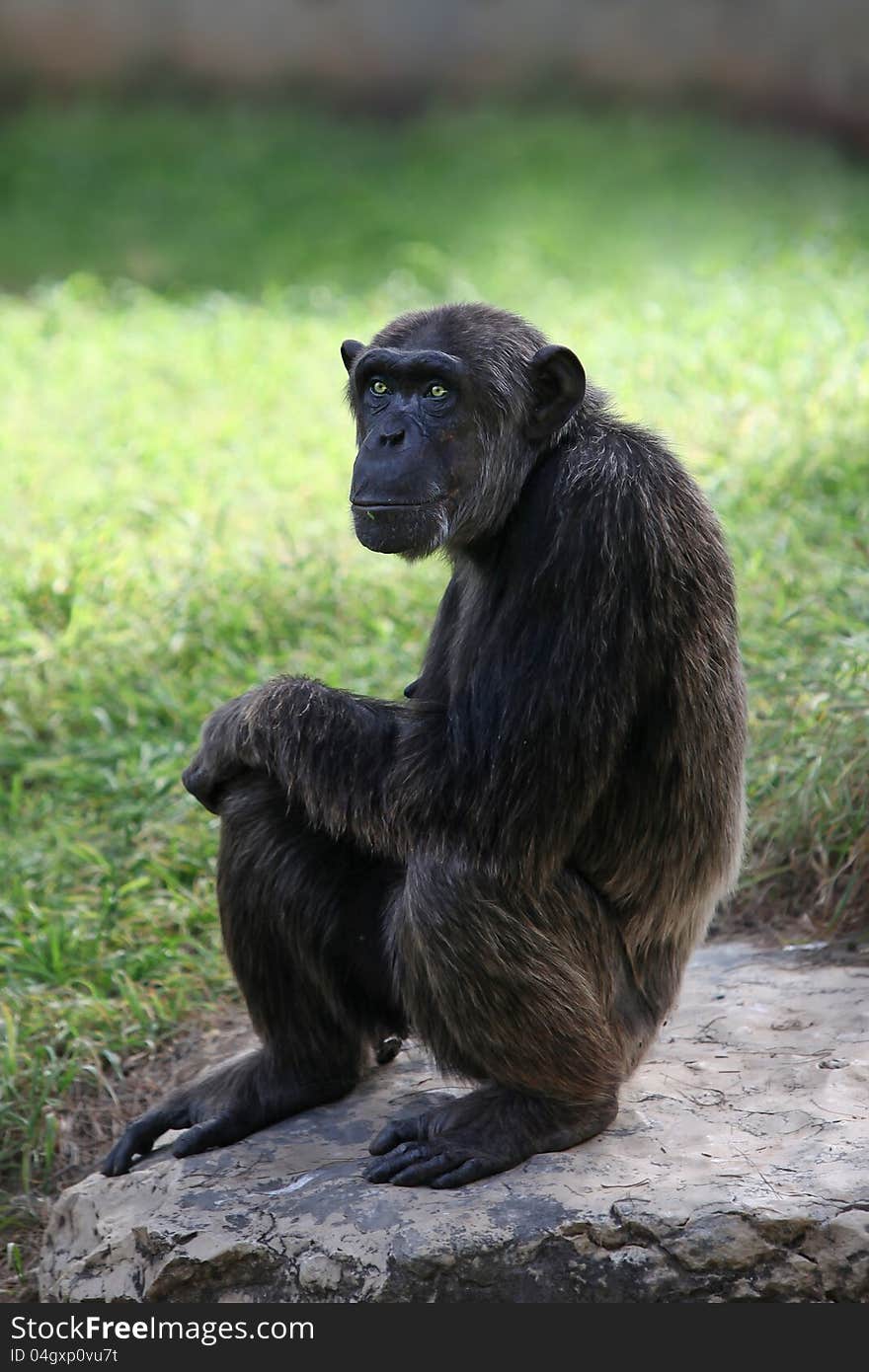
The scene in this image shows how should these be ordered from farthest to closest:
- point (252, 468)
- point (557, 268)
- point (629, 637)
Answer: point (557, 268) → point (252, 468) → point (629, 637)

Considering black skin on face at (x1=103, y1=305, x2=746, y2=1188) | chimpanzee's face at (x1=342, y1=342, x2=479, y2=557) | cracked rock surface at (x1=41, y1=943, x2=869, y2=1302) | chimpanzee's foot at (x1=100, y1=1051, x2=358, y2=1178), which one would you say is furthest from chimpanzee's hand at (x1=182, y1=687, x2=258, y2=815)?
cracked rock surface at (x1=41, y1=943, x2=869, y2=1302)

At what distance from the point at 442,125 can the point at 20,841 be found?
12.3 metres

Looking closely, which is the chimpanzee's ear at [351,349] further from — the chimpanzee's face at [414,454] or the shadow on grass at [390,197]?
the shadow on grass at [390,197]

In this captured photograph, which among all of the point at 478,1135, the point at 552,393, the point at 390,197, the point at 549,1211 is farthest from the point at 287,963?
the point at 390,197

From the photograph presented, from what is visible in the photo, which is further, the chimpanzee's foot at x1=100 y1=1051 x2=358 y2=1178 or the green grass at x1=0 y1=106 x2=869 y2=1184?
the green grass at x1=0 y1=106 x2=869 y2=1184

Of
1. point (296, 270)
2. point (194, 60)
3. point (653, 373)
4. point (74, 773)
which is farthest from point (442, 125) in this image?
point (74, 773)

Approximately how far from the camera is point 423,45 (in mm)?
16578

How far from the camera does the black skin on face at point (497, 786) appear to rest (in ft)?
12.4

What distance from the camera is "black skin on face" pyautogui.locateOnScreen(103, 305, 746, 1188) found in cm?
377

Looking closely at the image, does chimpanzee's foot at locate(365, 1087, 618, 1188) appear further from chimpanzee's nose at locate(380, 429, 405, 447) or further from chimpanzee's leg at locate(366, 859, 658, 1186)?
chimpanzee's nose at locate(380, 429, 405, 447)

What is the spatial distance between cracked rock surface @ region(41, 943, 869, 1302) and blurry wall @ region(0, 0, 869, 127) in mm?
13912

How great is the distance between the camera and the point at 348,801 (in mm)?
3904

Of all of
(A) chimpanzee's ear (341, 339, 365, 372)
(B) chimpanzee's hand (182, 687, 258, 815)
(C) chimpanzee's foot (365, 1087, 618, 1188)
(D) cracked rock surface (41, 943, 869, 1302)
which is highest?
(A) chimpanzee's ear (341, 339, 365, 372)

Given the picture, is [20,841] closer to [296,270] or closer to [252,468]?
[252,468]
